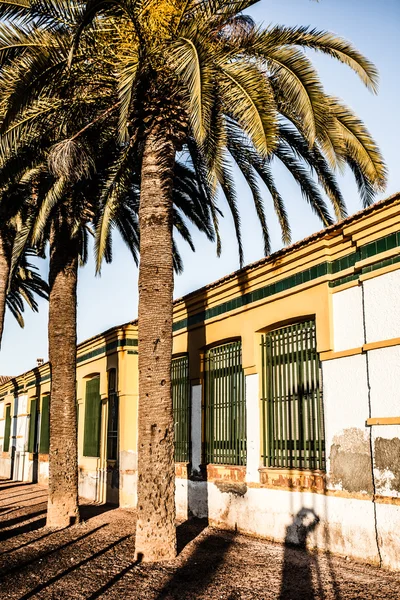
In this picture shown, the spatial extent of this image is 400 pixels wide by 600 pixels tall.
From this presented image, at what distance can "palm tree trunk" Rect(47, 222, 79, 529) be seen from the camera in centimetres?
1215

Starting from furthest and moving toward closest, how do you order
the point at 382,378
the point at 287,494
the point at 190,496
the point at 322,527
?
the point at 190,496, the point at 287,494, the point at 322,527, the point at 382,378

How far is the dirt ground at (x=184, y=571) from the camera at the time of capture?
7.35 m

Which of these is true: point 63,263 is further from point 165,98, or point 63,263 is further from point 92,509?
point 92,509

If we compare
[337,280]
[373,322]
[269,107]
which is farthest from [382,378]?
[269,107]

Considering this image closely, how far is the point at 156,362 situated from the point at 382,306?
3.20 meters

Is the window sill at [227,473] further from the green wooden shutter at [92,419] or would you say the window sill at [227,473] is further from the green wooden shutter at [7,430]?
the green wooden shutter at [7,430]

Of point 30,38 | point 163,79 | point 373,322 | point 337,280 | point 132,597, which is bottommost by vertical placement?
point 132,597

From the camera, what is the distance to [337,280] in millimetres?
9719

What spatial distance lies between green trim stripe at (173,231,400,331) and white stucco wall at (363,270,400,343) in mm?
214

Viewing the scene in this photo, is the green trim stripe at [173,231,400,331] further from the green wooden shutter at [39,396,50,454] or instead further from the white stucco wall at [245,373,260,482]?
the green wooden shutter at [39,396,50,454]

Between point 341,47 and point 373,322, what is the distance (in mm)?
3822

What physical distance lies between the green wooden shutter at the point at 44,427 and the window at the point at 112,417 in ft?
26.2

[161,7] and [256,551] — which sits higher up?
[161,7]

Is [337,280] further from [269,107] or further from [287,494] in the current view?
[287,494]
